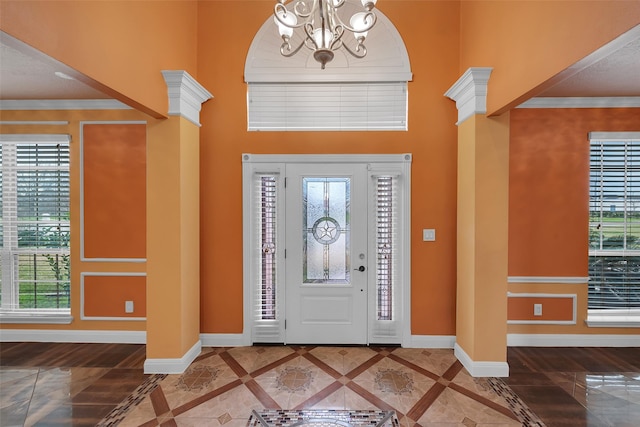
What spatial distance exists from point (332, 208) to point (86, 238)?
293 centimetres

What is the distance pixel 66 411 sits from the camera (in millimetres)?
2348

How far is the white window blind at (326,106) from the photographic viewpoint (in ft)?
11.0

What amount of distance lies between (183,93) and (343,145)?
1695 mm

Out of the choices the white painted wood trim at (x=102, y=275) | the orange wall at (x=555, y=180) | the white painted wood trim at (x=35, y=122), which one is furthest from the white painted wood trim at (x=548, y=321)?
the white painted wood trim at (x=35, y=122)

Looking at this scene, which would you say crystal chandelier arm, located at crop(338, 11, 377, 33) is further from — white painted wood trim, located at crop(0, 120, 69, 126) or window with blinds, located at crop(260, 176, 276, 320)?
white painted wood trim, located at crop(0, 120, 69, 126)

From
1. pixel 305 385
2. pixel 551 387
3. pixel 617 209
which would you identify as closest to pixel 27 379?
pixel 305 385

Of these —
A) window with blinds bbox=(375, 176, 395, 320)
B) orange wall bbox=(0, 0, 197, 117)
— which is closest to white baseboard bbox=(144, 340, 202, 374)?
window with blinds bbox=(375, 176, 395, 320)

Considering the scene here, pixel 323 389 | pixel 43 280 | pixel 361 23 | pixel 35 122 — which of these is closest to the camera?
pixel 361 23

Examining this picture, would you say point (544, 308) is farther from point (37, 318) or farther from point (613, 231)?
point (37, 318)

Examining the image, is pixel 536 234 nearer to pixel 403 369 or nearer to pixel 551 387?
pixel 551 387

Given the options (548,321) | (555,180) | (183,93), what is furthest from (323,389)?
(555,180)

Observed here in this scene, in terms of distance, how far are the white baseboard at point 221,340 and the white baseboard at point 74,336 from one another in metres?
0.83

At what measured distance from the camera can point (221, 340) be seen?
11.1 feet

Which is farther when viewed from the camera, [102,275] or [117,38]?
[102,275]
